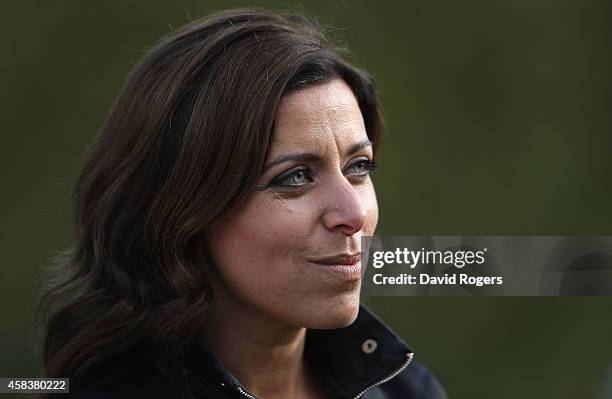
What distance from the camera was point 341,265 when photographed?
2.30 meters

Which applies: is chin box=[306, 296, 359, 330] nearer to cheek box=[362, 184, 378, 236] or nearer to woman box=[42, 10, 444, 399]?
woman box=[42, 10, 444, 399]

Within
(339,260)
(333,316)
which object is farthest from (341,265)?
(333,316)

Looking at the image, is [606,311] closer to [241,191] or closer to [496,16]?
[496,16]

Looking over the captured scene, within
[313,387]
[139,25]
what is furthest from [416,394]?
[139,25]

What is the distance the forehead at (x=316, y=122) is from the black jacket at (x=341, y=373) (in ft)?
1.91

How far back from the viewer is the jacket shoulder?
284 cm

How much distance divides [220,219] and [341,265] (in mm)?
329

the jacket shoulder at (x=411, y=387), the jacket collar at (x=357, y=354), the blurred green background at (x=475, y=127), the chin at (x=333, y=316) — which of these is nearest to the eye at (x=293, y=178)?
the chin at (x=333, y=316)

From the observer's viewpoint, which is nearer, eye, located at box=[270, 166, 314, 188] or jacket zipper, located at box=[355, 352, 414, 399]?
eye, located at box=[270, 166, 314, 188]

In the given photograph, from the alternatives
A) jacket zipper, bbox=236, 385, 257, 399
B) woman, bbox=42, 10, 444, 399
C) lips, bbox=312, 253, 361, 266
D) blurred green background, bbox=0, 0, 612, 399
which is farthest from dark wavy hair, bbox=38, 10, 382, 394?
blurred green background, bbox=0, 0, 612, 399

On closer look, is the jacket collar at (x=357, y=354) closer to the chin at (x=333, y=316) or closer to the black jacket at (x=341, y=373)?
the black jacket at (x=341, y=373)

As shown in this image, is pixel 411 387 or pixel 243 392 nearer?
pixel 243 392

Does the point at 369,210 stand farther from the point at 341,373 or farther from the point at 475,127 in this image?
the point at 475,127

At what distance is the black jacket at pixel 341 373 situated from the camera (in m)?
2.31
